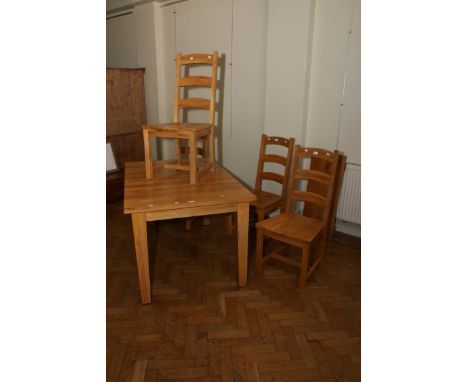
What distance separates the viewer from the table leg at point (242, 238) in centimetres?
233

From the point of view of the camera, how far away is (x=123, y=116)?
15.4ft

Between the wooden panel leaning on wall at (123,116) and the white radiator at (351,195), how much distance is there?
2.71m

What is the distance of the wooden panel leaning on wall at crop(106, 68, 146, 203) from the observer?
14.5 ft

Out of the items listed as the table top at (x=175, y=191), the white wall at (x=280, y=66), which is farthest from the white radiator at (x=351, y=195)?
the table top at (x=175, y=191)

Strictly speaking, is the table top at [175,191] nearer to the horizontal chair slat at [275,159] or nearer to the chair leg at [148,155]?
the chair leg at [148,155]

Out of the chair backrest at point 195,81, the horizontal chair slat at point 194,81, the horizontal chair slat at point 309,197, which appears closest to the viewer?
the horizontal chair slat at point 309,197

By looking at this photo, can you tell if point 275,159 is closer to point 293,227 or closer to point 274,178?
point 274,178

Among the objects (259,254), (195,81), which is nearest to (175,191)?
(259,254)

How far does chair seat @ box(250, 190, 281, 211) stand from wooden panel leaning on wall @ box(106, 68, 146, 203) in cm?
207

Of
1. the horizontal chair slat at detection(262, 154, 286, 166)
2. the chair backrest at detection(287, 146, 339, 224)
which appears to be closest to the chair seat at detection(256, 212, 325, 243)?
the chair backrest at detection(287, 146, 339, 224)

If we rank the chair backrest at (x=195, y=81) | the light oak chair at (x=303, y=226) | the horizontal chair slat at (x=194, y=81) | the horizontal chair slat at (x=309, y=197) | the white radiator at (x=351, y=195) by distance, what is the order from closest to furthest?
the light oak chair at (x=303, y=226) → the horizontal chair slat at (x=309, y=197) → the chair backrest at (x=195, y=81) → the horizontal chair slat at (x=194, y=81) → the white radiator at (x=351, y=195)

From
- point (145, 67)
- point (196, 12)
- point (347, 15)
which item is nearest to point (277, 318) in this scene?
point (347, 15)
